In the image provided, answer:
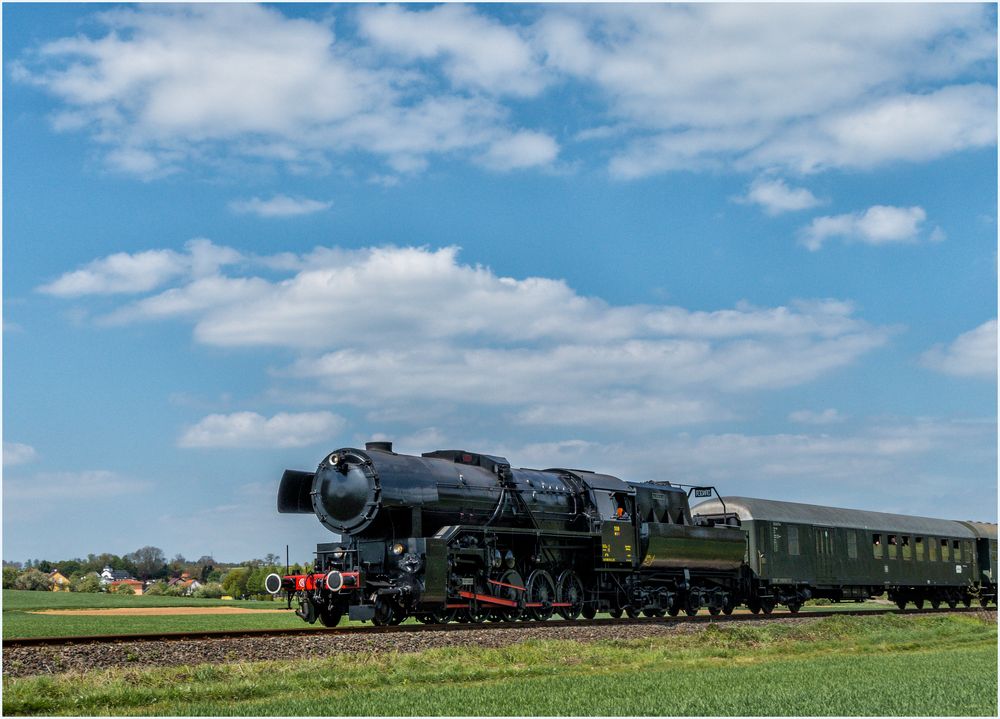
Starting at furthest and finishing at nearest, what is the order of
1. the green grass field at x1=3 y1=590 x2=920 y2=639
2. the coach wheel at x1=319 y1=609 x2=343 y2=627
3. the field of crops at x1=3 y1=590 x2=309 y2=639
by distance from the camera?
1. the field of crops at x1=3 y1=590 x2=309 y2=639
2. the green grass field at x1=3 y1=590 x2=920 y2=639
3. the coach wheel at x1=319 y1=609 x2=343 y2=627

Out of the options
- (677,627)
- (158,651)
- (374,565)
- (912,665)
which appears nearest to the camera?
(158,651)

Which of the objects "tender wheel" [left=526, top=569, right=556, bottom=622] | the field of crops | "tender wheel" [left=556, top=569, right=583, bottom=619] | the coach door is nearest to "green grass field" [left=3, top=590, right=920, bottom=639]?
the field of crops

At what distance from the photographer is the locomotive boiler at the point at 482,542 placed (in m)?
22.9

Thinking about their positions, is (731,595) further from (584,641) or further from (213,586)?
(213,586)

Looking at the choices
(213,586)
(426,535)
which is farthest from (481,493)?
(213,586)

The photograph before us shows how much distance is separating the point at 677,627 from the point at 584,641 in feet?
14.4

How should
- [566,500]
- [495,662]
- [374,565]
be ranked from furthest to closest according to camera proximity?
[566,500], [374,565], [495,662]

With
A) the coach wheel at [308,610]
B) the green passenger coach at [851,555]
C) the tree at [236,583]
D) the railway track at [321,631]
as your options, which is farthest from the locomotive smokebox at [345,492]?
the tree at [236,583]

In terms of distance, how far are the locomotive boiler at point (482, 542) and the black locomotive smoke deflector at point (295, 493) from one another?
0.10 ft

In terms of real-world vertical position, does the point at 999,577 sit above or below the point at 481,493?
below

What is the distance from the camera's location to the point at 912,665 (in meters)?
19.5

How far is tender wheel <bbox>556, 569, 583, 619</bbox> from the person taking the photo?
26891mm

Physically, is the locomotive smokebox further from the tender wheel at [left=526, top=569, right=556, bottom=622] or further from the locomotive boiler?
the tender wheel at [left=526, top=569, right=556, bottom=622]

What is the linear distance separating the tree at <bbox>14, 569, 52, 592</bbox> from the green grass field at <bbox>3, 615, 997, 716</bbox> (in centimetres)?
5955
